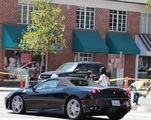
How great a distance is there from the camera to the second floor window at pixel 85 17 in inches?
1654

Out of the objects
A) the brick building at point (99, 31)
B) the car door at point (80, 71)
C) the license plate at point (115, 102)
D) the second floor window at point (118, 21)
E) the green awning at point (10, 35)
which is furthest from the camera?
the second floor window at point (118, 21)

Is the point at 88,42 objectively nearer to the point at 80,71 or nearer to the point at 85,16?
the point at 85,16

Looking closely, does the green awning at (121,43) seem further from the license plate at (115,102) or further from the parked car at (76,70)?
the license plate at (115,102)

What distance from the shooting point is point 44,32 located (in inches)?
1485

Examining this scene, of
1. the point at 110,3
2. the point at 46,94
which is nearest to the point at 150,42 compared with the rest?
the point at 110,3

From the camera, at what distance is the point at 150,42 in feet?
145

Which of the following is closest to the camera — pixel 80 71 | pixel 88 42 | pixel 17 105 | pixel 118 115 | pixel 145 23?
pixel 118 115

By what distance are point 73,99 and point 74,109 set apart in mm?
302

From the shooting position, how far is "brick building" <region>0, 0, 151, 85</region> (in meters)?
38.8

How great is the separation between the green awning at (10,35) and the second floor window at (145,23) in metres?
11.3

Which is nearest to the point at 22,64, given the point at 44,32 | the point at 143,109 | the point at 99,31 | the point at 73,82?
the point at 44,32

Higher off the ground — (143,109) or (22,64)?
(22,64)

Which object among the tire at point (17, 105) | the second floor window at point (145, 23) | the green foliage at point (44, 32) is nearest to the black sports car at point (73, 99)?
the tire at point (17, 105)

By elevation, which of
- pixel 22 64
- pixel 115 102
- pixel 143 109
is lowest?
pixel 143 109
